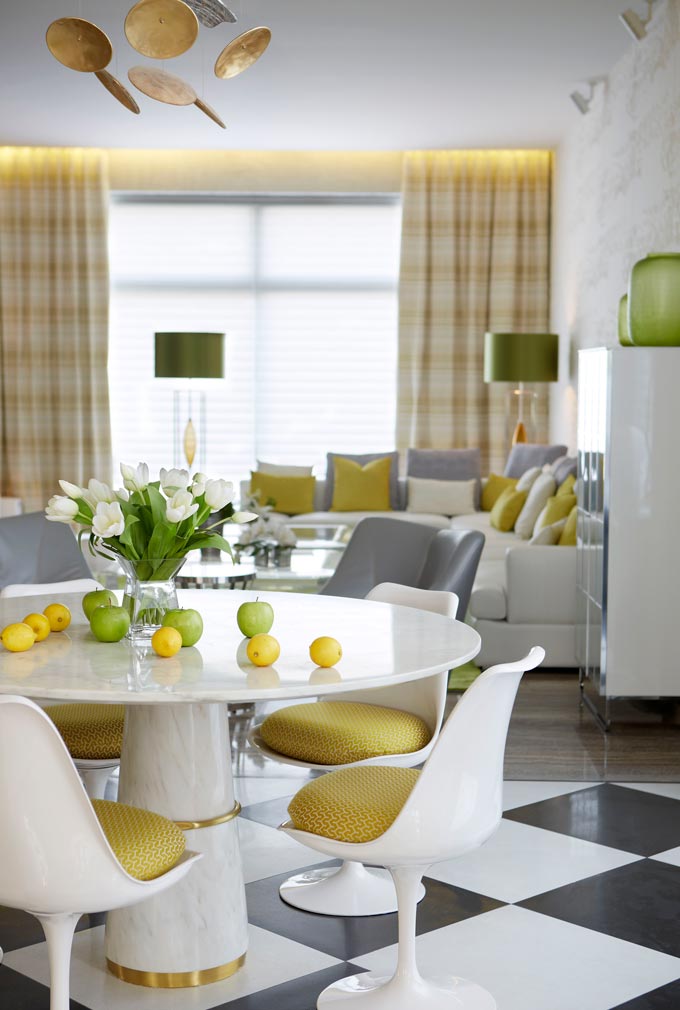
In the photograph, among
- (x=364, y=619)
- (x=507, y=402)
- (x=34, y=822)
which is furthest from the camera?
(x=507, y=402)

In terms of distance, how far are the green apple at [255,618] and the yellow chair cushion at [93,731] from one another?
62 centimetres

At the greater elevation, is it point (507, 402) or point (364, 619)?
point (507, 402)

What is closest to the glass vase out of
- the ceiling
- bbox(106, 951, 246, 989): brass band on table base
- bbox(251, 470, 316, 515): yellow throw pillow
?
bbox(106, 951, 246, 989): brass band on table base

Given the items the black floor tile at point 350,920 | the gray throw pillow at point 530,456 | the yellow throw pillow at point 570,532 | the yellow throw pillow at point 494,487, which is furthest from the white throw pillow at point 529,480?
the black floor tile at point 350,920

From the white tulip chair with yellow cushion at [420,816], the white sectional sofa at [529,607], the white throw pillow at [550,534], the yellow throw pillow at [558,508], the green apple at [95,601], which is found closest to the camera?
the white tulip chair with yellow cushion at [420,816]

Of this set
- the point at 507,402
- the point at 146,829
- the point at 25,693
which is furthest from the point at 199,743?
the point at 507,402

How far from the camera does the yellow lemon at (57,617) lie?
8.60 feet

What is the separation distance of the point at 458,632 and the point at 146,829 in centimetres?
82

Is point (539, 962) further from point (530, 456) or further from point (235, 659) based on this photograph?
point (530, 456)

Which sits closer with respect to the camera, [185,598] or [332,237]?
[185,598]

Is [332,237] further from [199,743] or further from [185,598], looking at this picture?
[199,743]

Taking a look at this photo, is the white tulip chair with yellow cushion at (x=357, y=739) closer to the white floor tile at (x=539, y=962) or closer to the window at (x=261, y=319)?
the white floor tile at (x=539, y=962)

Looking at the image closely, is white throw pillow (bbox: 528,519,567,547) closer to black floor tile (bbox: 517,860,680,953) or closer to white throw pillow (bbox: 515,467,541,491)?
white throw pillow (bbox: 515,467,541,491)

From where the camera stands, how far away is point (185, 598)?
3.14 m
